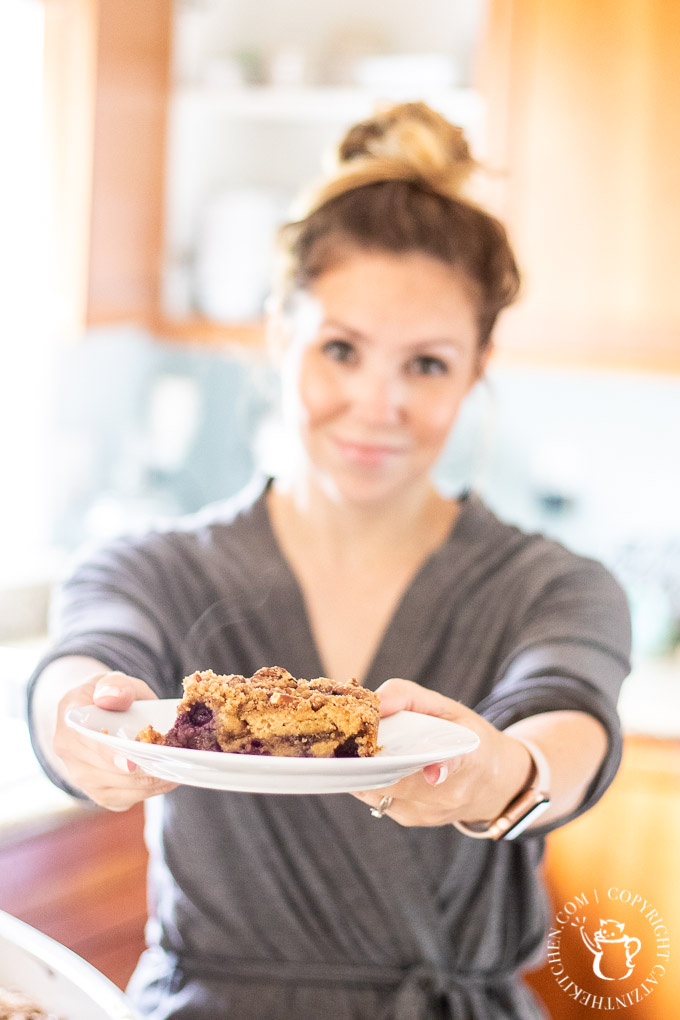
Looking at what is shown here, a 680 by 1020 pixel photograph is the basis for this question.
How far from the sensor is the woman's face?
1.79 ft

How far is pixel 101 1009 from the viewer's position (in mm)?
367

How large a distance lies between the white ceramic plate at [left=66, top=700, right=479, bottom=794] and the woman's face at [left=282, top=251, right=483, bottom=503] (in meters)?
0.21

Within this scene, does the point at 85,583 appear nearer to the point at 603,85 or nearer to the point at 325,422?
the point at 325,422

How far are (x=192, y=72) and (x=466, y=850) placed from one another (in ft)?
4.65

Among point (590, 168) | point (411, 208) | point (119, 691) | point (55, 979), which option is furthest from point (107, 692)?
point (590, 168)

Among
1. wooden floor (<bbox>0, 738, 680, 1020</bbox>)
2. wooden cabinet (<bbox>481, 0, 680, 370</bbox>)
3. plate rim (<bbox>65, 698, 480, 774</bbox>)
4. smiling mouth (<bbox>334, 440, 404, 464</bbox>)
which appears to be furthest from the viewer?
wooden cabinet (<bbox>481, 0, 680, 370</bbox>)

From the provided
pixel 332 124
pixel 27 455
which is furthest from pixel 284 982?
pixel 332 124

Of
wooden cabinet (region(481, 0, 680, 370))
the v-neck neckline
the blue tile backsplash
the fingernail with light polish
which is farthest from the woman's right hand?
the blue tile backsplash

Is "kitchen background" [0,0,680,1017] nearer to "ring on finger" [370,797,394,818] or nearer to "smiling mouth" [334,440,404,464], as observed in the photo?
"smiling mouth" [334,440,404,464]

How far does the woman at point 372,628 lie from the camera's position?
514mm

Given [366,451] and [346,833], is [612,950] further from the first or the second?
[366,451]

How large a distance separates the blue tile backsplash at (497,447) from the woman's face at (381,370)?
1037 millimetres

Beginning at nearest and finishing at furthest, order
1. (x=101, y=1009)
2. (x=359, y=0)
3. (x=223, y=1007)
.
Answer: (x=101, y=1009) < (x=223, y=1007) < (x=359, y=0)

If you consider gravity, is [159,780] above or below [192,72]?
below
